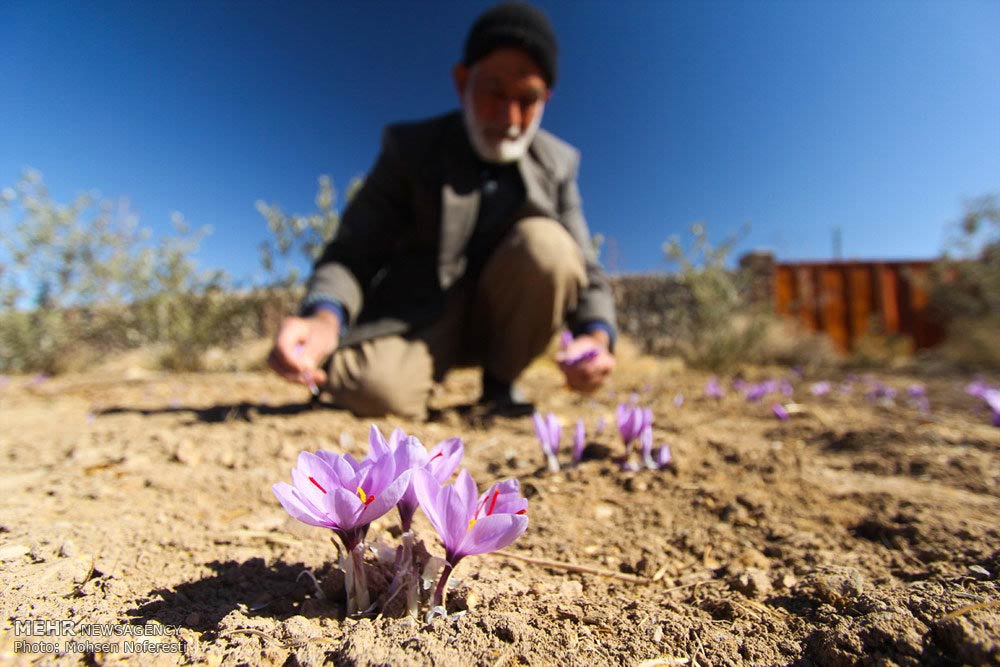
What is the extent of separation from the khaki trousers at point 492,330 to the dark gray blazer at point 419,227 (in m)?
0.10

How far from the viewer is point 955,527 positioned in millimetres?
1087

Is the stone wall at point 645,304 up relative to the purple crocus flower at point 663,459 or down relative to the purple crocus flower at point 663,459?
up

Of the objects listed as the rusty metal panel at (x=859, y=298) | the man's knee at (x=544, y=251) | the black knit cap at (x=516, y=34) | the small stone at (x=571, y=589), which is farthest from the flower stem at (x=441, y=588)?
the rusty metal panel at (x=859, y=298)

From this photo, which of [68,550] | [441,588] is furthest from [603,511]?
[68,550]

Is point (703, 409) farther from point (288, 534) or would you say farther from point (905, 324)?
point (905, 324)

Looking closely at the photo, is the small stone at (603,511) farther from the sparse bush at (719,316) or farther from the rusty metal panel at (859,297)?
the rusty metal panel at (859,297)

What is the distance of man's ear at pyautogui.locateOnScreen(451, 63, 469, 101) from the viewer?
9.74 feet

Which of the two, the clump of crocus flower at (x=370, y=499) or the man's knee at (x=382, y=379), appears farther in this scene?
the man's knee at (x=382, y=379)

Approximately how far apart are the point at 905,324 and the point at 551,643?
1163 cm

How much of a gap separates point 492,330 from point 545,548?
6.32 feet

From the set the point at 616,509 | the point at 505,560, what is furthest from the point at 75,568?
the point at 616,509

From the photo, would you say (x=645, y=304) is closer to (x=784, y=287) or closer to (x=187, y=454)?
(x=784, y=287)

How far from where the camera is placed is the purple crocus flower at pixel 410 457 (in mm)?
728

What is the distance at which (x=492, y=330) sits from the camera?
292 centimetres
